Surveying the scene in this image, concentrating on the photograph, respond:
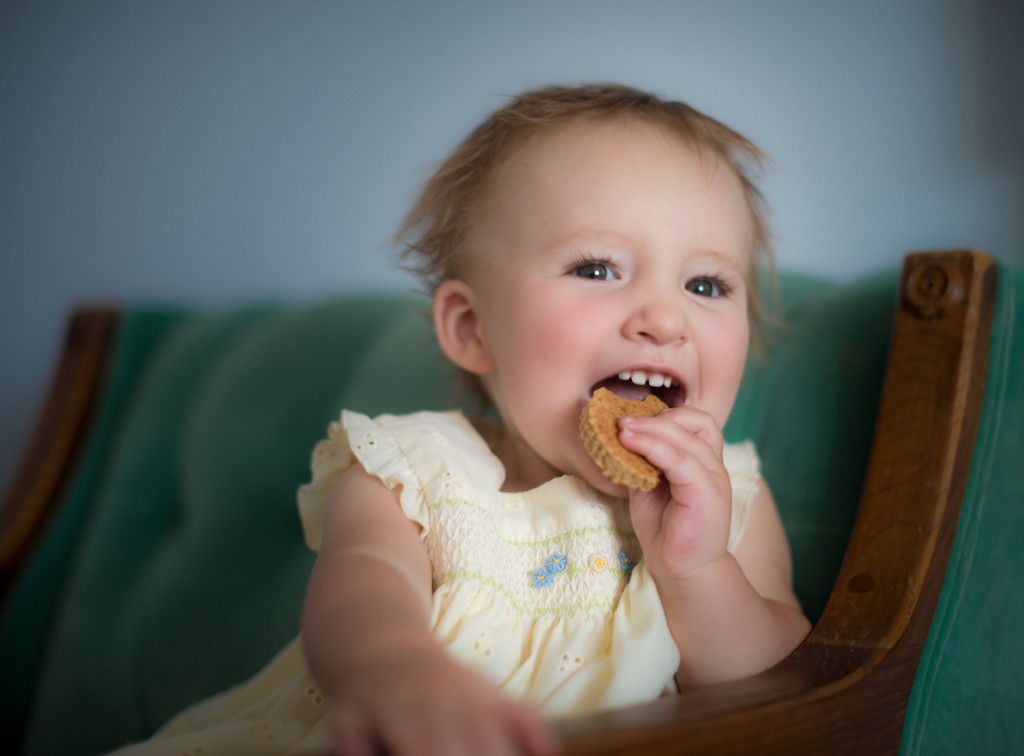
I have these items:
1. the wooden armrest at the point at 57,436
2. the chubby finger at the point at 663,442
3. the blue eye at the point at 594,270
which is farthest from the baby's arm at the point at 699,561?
the wooden armrest at the point at 57,436

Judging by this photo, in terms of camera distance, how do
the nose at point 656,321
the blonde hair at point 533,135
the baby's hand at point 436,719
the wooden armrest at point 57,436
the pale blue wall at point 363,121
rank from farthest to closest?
the wooden armrest at point 57,436, the pale blue wall at point 363,121, the blonde hair at point 533,135, the nose at point 656,321, the baby's hand at point 436,719

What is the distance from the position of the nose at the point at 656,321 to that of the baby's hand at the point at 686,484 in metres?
0.07

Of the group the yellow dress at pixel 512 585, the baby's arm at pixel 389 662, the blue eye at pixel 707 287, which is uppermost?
the blue eye at pixel 707 287

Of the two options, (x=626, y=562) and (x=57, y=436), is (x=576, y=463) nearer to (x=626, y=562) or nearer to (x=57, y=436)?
(x=626, y=562)

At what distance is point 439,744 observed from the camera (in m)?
0.40

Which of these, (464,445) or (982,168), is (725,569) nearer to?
(464,445)

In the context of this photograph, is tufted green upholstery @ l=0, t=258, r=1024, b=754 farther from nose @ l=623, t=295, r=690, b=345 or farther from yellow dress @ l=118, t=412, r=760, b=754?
nose @ l=623, t=295, r=690, b=345

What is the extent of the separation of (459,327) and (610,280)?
204 millimetres

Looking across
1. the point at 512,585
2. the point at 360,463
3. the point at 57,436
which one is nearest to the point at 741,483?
the point at 512,585

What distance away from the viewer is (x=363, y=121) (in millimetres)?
1617

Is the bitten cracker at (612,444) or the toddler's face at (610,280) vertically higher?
the toddler's face at (610,280)

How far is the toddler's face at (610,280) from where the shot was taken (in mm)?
754

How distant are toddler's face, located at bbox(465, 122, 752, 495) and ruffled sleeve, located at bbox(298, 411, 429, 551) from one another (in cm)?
12

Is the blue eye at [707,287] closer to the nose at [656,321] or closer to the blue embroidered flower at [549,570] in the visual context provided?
the nose at [656,321]
